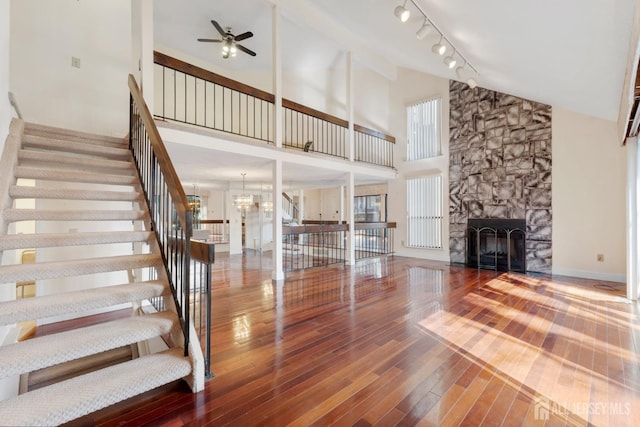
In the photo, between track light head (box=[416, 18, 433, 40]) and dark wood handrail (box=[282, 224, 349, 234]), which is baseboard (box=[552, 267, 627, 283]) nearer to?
dark wood handrail (box=[282, 224, 349, 234])

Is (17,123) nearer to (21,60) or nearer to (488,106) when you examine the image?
(21,60)

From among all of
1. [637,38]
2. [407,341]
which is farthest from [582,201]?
[407,341]

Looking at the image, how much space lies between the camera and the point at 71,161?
300 cm

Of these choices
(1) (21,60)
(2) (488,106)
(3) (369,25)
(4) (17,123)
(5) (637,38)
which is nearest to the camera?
(5) (637,38)

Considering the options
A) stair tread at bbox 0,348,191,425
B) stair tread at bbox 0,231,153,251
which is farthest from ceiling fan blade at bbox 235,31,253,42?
stair tread at bbox 0,348,191,425

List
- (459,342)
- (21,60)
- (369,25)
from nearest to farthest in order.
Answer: (459,342) < (21,60) < (369,25)

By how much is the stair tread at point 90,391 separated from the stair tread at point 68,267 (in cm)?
78

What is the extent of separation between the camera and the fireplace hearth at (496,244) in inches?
233

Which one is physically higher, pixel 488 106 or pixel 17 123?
pixel 488 106

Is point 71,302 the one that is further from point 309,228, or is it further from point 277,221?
point 309,228

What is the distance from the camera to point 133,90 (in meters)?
3.32

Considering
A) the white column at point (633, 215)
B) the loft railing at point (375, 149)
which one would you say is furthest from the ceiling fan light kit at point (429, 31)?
the loft railing at point (375, 149)

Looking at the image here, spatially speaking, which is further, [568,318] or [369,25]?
[369,25]

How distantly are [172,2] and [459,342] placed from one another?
694 centimetres
